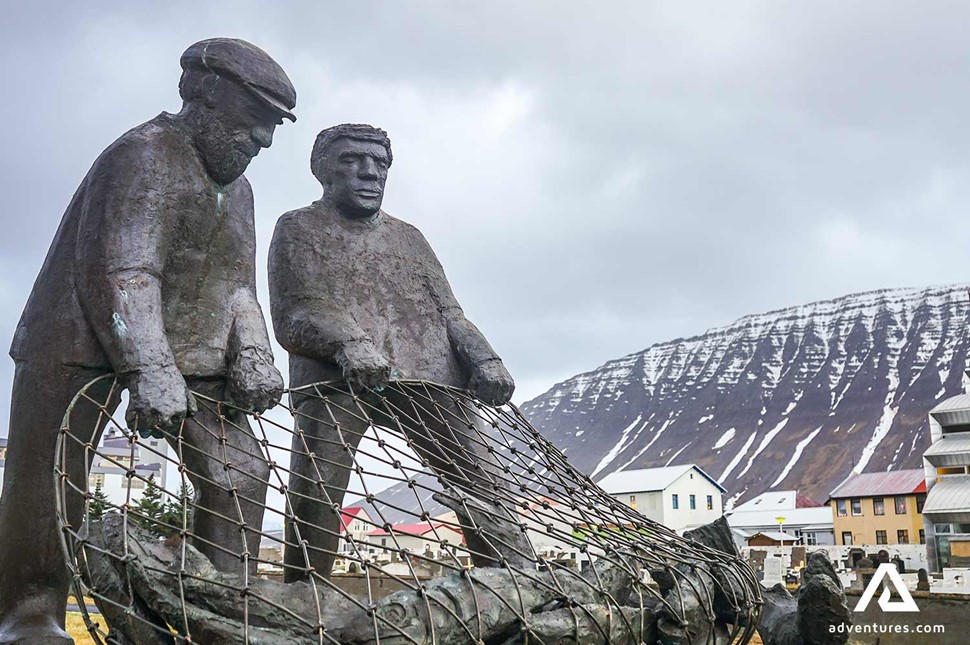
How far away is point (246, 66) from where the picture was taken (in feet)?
13.3

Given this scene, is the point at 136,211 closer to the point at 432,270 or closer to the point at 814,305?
the point at 432,270

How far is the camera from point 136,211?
3814 mm

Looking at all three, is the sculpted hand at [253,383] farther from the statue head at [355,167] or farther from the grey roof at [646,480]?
the grey roof at [646,480]

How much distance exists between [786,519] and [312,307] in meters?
48.0

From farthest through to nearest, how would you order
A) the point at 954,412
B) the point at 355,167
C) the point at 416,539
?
1. the point at 954,412
2. the point at 416,539
3. the point at 355,167

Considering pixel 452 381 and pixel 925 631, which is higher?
pixel 452 381

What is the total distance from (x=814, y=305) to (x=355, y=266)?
14636 cm

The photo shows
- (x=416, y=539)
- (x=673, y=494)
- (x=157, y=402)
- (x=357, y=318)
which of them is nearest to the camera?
(x=157, y=402)

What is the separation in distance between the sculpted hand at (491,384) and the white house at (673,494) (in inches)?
1395

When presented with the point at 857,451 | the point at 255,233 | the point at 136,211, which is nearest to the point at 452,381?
the point at 255,233

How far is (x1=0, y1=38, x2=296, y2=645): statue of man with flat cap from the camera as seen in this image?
143 inches

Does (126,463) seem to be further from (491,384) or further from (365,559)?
(365,559)

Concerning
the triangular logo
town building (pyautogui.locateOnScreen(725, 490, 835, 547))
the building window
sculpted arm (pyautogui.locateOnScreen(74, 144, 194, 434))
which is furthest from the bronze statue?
the building window

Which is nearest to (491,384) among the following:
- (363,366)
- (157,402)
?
(363,366)
